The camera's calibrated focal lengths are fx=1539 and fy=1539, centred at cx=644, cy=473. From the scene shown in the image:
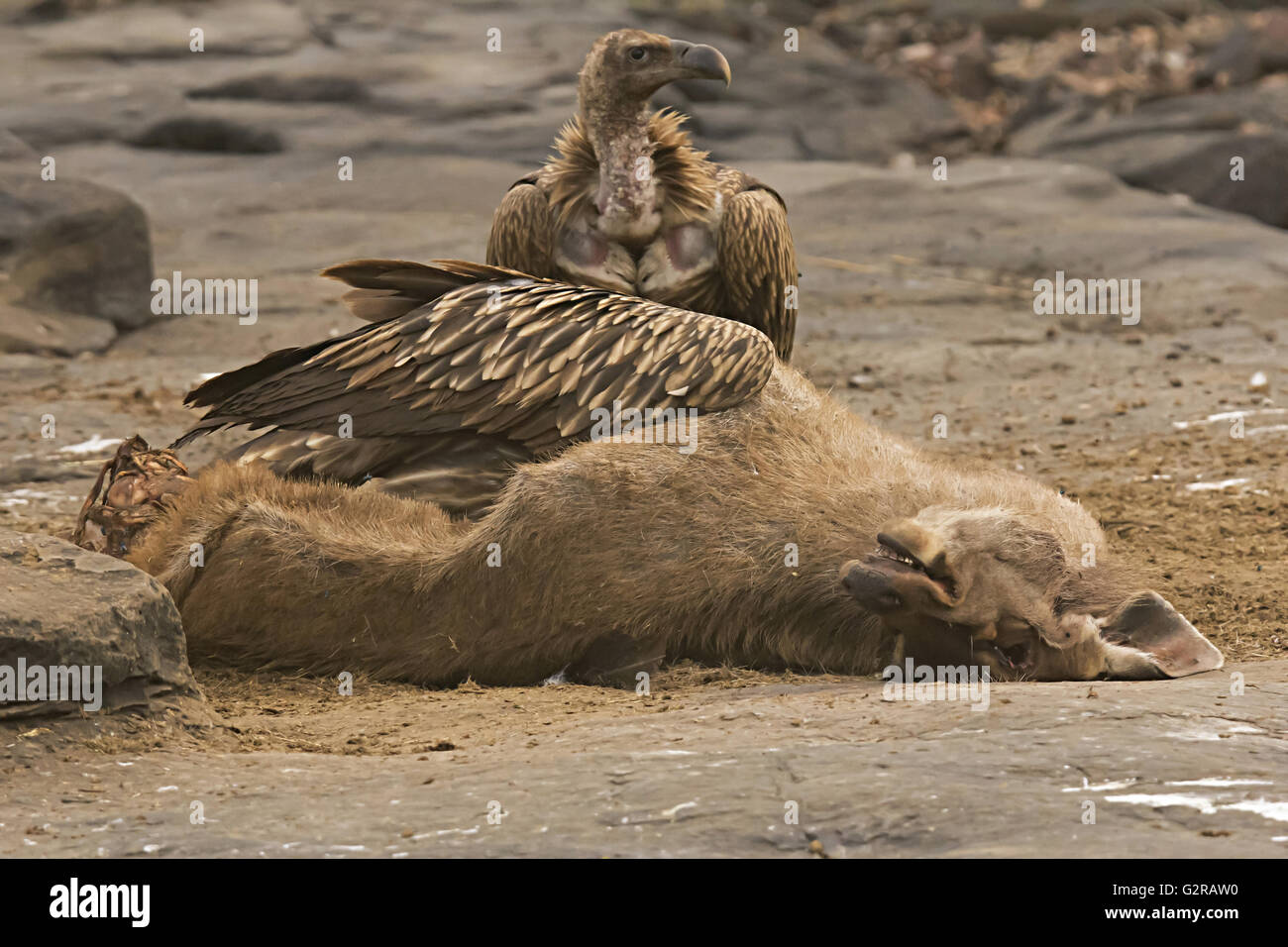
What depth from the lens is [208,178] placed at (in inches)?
617

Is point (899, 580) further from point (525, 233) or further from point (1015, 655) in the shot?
point (525, 233)

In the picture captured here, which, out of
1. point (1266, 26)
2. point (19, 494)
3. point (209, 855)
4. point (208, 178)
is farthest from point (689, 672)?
point (1266, 26)

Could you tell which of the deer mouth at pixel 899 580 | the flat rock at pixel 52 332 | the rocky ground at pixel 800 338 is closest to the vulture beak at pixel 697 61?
the rocky ground at pixel 800 338

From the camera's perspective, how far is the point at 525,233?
20.1 feet

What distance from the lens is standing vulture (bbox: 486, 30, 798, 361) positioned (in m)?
5.89

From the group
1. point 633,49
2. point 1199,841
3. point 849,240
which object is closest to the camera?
point 1199,841

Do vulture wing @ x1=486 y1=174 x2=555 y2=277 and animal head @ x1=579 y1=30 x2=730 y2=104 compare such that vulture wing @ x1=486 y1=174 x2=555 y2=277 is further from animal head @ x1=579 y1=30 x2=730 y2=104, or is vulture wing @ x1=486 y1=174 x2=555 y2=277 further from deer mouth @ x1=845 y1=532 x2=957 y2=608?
deer mouth @ x1=845 y1=532 x2=957 y2=608

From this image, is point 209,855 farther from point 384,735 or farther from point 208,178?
point 208,178

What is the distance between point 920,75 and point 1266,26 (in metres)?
4.76

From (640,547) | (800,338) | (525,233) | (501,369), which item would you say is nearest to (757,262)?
(525,233)

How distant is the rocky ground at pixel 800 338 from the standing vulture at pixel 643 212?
530 millimetres

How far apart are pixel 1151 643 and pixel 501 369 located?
6.92 ft

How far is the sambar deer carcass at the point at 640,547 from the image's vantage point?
14.4 ft

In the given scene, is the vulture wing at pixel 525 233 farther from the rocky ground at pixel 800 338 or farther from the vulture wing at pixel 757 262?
the rocky ground at pixel 800 338
